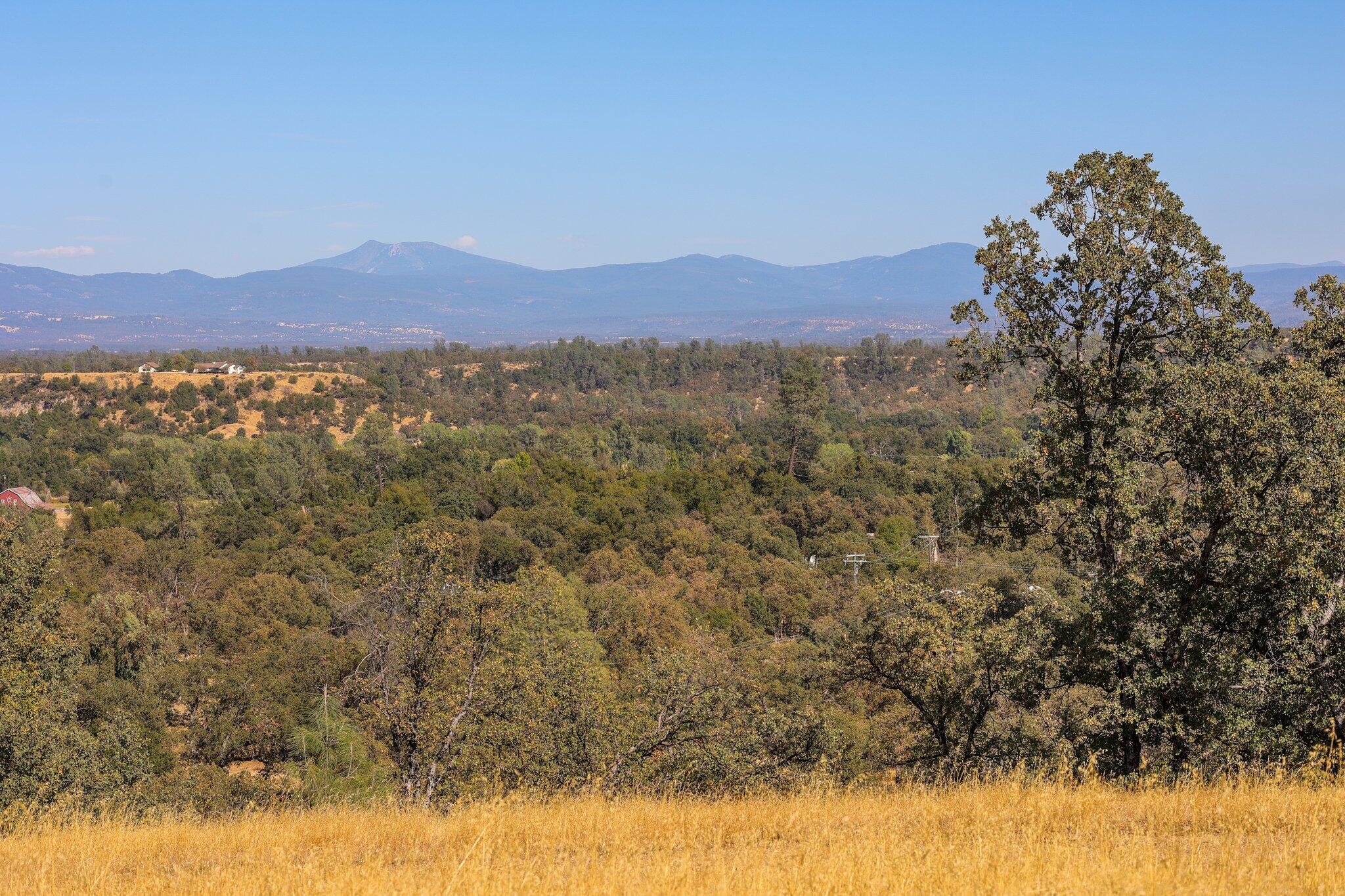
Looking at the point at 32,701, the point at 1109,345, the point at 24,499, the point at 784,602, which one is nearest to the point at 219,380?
the point at 24,499

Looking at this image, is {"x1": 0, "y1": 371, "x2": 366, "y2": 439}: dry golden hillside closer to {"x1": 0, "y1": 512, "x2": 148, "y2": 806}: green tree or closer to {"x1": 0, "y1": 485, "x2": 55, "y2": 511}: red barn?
{"x1": 0, "y1": 485, "x2": 55, "y2": 511}: red barn

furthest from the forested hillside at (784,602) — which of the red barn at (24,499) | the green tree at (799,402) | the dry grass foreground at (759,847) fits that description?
the green tree at (799,402)

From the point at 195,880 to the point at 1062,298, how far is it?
9.42 metres

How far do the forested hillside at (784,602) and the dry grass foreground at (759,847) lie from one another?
6.35 ft

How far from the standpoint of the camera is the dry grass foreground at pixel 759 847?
17.0ft

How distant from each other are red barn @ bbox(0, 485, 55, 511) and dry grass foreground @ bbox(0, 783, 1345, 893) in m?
52.1

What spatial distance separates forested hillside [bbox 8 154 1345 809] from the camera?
363 inches

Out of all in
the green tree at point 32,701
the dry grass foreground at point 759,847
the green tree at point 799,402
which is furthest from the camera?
the green tree at point 799,402

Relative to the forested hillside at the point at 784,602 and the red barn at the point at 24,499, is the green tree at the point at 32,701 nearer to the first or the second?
the forested hillside at the point at 784,602

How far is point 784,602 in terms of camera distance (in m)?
38.5

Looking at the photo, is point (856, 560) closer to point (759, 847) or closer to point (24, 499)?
point (759, 847)

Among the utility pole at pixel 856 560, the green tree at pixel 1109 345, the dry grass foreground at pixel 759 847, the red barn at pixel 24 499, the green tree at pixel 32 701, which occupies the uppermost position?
the green tree at pixel 1109 345

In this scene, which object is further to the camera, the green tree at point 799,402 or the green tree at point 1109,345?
the green tree at point 799,402

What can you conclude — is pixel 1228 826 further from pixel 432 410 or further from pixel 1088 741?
pixel 432 410
